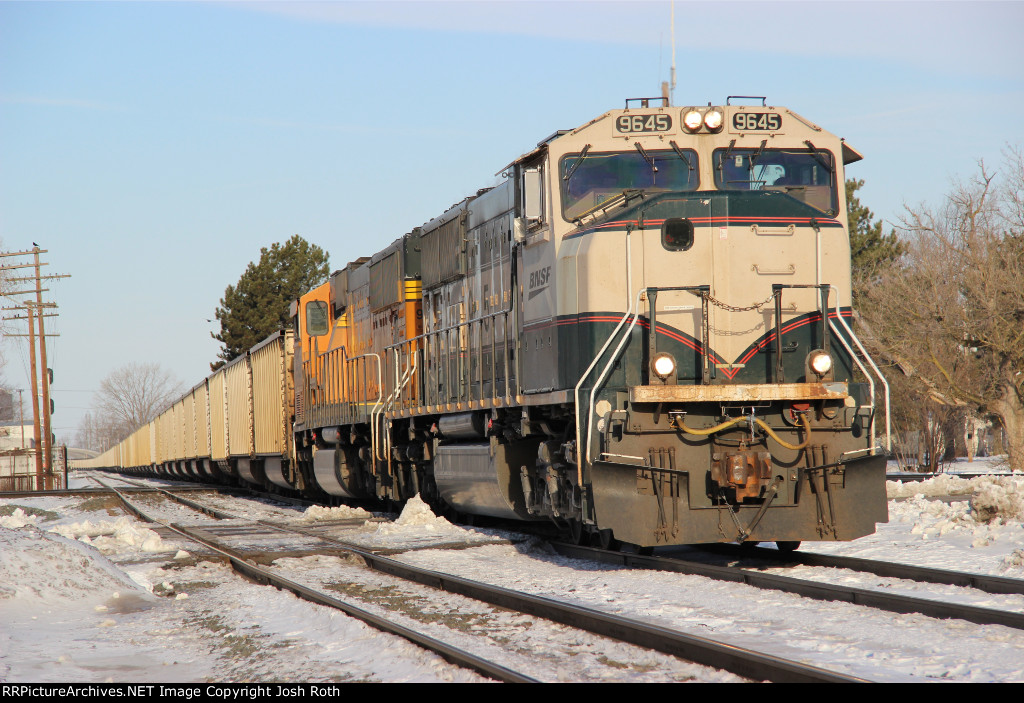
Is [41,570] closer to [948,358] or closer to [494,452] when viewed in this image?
[494,452]

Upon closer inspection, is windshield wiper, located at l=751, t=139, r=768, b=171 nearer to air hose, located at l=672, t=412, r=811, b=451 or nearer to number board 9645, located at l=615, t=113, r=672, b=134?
number board 9645, located at l=615, t=113, r=672, b=134

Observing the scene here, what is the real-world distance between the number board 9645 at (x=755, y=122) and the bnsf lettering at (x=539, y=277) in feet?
6.84

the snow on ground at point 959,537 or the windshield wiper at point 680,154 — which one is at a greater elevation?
the windshield wiper at point 680,154

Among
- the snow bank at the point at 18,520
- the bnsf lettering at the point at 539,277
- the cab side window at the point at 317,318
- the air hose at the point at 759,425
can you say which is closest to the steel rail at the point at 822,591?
the air hose at the point at 759,425

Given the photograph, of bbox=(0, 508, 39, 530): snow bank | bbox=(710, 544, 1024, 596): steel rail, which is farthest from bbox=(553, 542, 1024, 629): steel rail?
bbox=(0, 508, 39, 530): snow bank

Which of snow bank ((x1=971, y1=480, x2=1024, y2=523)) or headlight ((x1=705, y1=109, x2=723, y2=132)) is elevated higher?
headlight ((x1=705, y1=109, x2=723, y2=132))

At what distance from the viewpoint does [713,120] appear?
9102mm

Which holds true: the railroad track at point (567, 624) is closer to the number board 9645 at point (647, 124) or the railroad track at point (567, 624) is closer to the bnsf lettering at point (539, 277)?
the bnsf lettering at point (539, 277)

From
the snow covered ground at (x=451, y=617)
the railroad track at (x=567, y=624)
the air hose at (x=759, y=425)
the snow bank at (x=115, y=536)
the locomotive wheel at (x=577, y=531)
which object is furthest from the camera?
the snow bank at (x=115, y=536)

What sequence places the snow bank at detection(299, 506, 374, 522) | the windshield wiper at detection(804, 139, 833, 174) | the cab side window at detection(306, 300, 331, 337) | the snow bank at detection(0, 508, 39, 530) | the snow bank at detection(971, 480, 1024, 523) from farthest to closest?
1. the cab side window at detection(306, 300, 331, 337)
2. the snow bank at detection(0, 508, 39, 530)
3. the snow bank at detection(299, 506, 374, 522)
4. the snow bank at detection(971, 480, 1024, 523)
5. the windshield wiper at detection(804, 139, 833, 174)

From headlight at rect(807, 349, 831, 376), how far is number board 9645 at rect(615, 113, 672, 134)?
2.38m

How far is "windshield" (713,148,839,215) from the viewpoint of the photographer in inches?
360

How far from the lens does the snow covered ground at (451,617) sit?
18.0 ft

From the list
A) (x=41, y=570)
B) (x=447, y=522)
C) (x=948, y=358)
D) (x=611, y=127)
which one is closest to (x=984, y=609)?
(x=611, y=127)
